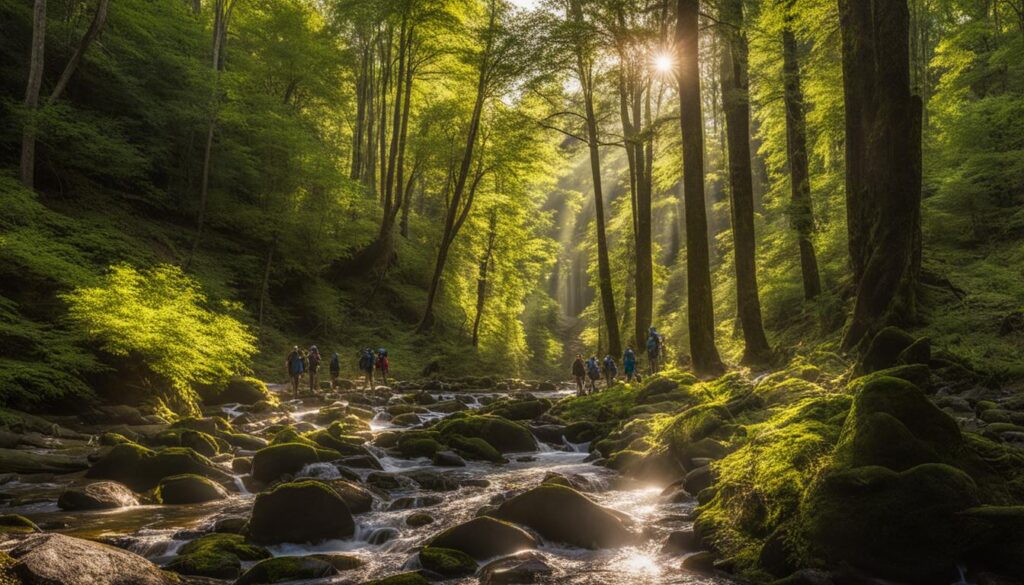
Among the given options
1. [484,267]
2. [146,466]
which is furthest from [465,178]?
[146,466]

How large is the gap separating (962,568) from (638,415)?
810cm

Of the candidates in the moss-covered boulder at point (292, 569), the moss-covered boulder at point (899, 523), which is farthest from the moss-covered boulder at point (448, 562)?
the moss-covered boulder at point (899, 523)

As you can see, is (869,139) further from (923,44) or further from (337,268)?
(923,44)

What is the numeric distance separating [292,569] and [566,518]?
2866 mm

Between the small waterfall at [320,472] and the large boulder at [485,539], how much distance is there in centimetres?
374

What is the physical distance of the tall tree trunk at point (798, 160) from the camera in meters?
15.9

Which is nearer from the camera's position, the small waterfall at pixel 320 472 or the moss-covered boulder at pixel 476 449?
the small waterfall at pixel 320 472

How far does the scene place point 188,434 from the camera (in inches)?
439

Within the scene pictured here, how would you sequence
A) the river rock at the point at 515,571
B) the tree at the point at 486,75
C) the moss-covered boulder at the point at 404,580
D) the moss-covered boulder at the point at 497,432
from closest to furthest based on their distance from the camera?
the moss-covered boulder at the point at 404,580, the river rock at the point at 515,571, the moss-covered boulder at the point at 497,432, the tree at the point at 486,75

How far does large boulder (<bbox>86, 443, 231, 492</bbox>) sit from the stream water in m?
0.62

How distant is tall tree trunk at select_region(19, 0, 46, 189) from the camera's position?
15.9m

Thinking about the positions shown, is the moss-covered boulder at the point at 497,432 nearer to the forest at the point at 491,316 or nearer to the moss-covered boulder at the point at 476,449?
the forest at the point at 491,316

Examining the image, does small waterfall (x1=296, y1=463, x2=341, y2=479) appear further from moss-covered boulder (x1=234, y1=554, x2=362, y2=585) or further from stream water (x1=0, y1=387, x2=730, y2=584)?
moss-covered boulder (x1=234, y1=554, x2=362, y2=585)

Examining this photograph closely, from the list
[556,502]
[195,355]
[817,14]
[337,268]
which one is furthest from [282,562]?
[337,268]
